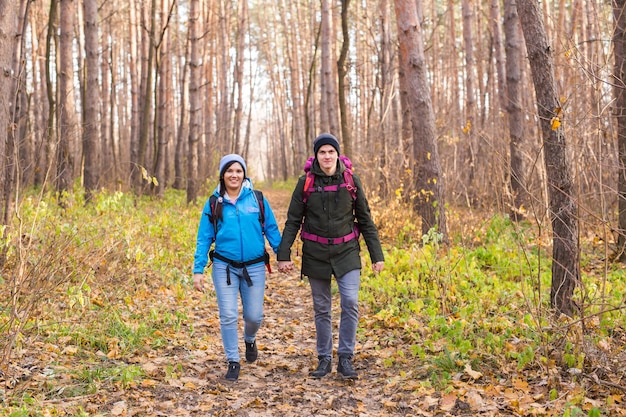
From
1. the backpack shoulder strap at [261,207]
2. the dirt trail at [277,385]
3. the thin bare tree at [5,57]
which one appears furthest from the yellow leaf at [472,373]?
the thin bare tree at [5,57]

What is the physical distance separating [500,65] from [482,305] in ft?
40.2

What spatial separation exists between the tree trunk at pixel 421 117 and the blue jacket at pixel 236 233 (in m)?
4.67

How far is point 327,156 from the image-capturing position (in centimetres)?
460

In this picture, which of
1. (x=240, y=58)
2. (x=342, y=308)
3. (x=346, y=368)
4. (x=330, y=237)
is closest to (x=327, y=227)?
(x=330, y=237)

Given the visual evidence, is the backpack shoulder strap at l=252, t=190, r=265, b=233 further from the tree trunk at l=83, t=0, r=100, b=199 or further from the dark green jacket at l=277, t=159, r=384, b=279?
the tree trunk at l=83, t=0, r=100, b=199

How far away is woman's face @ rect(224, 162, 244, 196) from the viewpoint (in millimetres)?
4789

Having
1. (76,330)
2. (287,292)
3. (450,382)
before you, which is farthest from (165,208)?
(450,382)

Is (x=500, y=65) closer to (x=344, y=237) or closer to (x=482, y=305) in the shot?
(x=482, y=305)

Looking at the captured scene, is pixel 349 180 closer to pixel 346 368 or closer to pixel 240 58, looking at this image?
pixel 346 368

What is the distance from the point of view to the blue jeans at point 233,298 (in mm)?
4766

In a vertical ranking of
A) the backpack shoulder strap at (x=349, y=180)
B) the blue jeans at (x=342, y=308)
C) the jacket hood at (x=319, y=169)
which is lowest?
the blue jeans at (x=342, y=308)

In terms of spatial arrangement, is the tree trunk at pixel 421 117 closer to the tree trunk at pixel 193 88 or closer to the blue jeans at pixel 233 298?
the blue jeans at pixel 233 298

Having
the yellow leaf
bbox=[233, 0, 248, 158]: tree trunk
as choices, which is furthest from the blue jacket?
bbox=[233, 0, 248, 158]: tree trunk

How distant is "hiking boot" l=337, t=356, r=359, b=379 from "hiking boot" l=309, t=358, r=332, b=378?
0.11 meters
